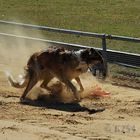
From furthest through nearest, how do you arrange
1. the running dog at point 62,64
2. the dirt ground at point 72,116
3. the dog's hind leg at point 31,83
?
1. the dog's hind leg at point 31,83
2. the running dog at point 62,64
3. the dirt ground at point 72,116

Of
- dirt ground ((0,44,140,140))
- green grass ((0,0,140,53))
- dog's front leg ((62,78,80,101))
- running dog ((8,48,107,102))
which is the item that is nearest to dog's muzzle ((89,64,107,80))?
dirt ground ((0,44,140,140))

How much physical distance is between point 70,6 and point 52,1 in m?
2.67

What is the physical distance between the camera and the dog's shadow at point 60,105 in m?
10.6

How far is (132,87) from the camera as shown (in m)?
13.0

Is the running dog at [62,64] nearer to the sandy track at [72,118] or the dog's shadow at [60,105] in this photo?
the dog's shadow at [60,105]

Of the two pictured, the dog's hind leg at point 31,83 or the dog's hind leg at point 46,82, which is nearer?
the dog's hind leg at point 31,83

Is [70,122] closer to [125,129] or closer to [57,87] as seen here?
[125,129]

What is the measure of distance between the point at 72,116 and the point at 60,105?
108cm

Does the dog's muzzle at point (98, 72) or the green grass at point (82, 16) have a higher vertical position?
the green grass at point (82, 16)

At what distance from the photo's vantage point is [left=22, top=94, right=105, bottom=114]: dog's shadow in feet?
34.8

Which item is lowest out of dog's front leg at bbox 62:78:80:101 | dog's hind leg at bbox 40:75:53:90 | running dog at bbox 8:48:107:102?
dog's front leg at bbox 62:78:80:101

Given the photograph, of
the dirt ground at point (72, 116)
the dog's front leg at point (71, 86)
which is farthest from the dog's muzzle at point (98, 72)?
the dog's front leg at point (71, 86)

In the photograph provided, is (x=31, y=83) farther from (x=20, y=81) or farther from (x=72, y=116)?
(x=72, y=116)

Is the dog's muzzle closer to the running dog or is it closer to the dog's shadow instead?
the running dog
